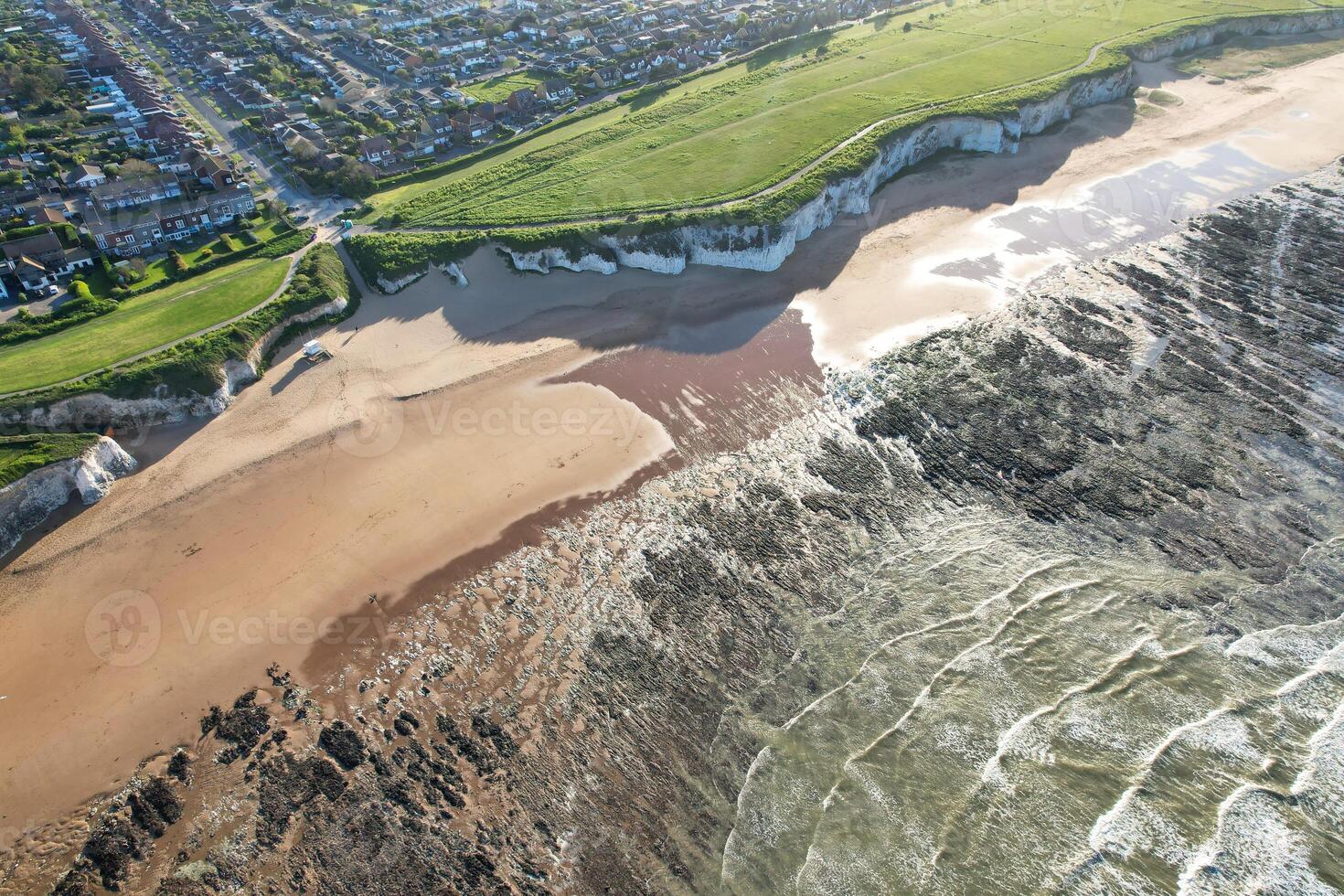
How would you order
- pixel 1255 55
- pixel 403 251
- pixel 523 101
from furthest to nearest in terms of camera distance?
pixel 1255 55 < pixel 523 101 < pixel 403 251

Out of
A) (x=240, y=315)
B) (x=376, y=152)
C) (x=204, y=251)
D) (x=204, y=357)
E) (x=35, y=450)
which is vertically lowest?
(x=35, y=450)

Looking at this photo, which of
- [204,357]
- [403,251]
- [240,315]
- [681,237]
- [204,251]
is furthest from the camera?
[204,251]

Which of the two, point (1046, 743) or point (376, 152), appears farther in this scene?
point (376, 152)

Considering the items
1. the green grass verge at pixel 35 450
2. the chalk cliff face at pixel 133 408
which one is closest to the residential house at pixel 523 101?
the chalk cliff face at pixel 133 408

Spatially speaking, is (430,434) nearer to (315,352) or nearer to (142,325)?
(315,352)

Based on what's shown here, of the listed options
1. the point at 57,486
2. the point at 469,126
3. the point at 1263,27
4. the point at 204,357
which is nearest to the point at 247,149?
the point at 469,126

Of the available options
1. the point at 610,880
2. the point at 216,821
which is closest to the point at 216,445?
the point at 216,821
